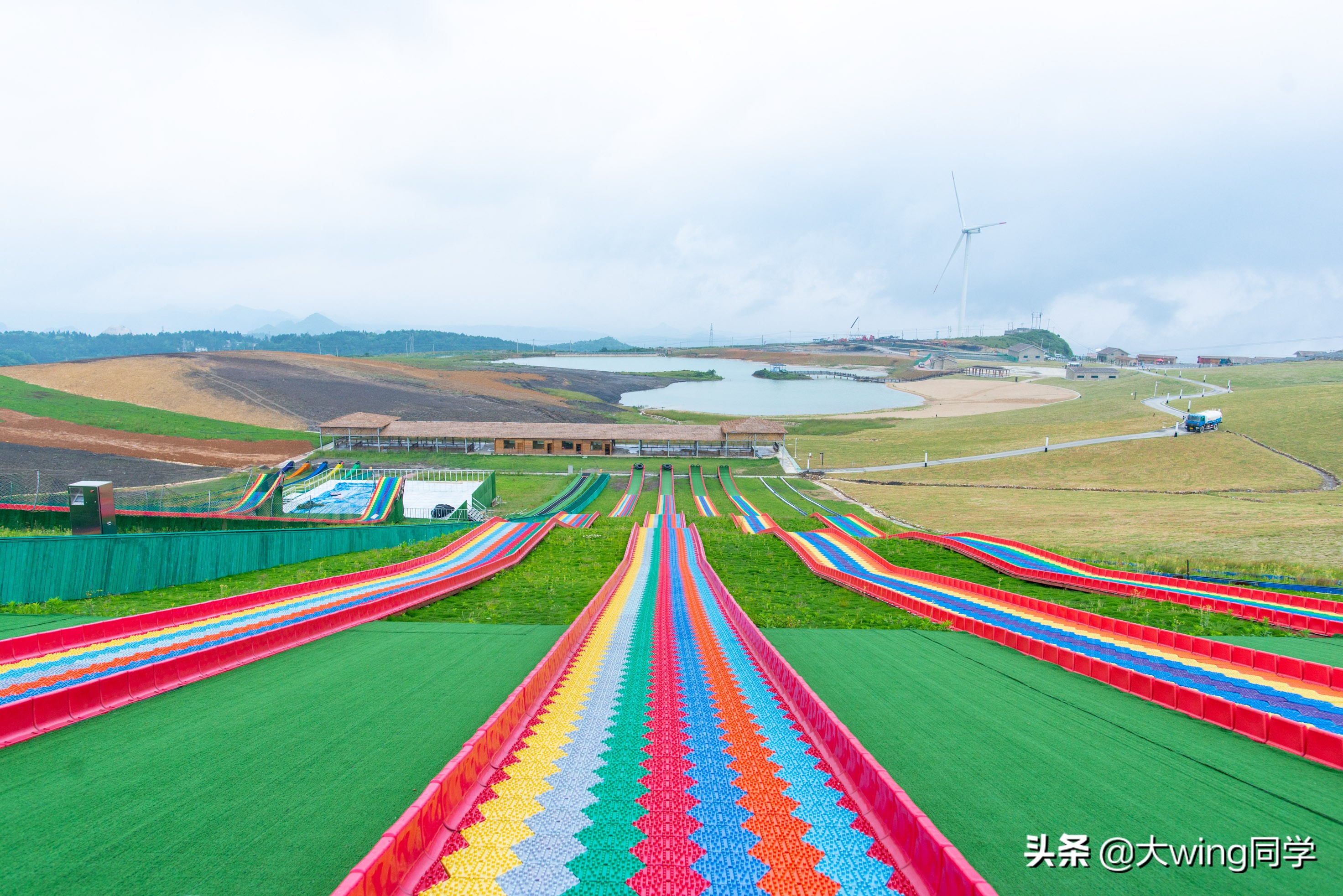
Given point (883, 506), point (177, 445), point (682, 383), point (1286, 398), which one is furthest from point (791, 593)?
point (682, 383)

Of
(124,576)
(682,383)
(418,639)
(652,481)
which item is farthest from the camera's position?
(682,383)

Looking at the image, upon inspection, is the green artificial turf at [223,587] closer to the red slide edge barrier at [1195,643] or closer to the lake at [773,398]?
the red slide edge barrier at [1195,643]

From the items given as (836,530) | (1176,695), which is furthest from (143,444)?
(1176,695)

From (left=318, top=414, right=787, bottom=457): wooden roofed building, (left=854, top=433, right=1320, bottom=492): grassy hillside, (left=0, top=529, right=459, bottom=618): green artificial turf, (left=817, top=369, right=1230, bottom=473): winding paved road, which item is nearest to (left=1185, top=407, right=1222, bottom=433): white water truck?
(left=817, top=369, right=1230, bottom=473): winding paved road

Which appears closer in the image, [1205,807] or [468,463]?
[1205,807]

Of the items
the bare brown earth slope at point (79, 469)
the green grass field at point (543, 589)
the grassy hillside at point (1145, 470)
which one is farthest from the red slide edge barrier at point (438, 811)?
the grassy hillside at point (1145, 470)

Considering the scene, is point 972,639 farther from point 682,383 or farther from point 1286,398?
point 682,383
